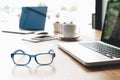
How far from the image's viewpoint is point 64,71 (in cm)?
76

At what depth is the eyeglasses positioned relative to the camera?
0.86 meters

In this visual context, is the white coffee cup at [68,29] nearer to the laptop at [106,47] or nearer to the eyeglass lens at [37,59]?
the laptop at [106,47]

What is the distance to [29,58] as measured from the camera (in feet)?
2.85

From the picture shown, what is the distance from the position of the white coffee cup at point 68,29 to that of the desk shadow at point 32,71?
0.59 m

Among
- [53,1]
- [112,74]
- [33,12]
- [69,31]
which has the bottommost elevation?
[112,74]

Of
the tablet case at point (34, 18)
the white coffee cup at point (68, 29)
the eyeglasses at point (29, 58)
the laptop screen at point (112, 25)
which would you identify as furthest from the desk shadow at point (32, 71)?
the tablet case at point (34, 18)

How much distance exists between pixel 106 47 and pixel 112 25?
16 cm

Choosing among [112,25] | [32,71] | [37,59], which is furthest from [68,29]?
[32,71]

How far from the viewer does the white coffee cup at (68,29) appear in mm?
1387

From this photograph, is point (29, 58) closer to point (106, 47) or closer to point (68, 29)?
point (106, 47)

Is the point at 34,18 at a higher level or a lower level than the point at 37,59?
higher

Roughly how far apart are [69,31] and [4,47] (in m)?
0.43

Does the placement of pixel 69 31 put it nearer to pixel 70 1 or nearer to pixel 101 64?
pixel 101 64

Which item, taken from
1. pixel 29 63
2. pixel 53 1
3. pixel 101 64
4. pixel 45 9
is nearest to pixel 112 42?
pixel 101 64
